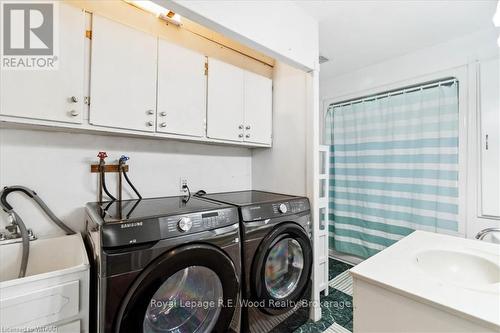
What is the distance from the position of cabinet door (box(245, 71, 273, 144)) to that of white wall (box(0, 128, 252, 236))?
485mm

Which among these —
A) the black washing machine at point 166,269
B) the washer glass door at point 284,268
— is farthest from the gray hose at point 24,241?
the washer glass door at point 284,268

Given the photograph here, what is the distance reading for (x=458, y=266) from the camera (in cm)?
118

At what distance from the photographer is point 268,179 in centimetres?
220

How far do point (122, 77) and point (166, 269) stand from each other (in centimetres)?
114

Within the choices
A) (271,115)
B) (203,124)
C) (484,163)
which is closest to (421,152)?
(484,163)

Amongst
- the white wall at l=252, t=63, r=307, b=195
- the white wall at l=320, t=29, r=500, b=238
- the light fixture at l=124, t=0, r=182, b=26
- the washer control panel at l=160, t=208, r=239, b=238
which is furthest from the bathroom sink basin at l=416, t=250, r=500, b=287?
the light fixture at l=124, t=0, r=182, b=26

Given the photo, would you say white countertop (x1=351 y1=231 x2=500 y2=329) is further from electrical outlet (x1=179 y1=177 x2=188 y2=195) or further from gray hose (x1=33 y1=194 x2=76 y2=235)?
gray hose (x1=33 y1=194 x2=76 y2=235)

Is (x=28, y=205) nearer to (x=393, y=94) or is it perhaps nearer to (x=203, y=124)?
(x=203, y=124)

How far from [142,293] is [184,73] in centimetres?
139

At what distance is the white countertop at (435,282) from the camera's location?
2.33 feet

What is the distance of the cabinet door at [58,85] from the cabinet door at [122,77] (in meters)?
0.06

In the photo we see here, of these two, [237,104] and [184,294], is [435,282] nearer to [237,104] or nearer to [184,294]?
[184,294]

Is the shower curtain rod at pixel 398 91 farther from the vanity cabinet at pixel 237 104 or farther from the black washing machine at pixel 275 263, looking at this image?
the black washing machine at pixel 275 263

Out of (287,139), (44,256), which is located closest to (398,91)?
(287,139)
